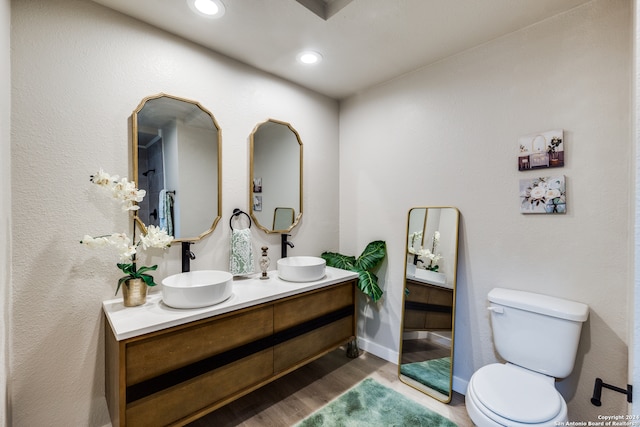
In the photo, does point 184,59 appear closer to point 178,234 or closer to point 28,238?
point 178,234

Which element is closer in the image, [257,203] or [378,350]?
[257,203]

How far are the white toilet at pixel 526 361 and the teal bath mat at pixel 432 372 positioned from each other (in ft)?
1.54

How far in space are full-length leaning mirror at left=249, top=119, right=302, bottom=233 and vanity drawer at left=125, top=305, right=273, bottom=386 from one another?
2.71 ft

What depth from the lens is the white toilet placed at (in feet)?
4.02

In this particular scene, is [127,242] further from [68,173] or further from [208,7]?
[208,7]

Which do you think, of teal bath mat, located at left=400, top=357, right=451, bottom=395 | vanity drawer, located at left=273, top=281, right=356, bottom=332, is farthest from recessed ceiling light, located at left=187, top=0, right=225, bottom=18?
teal bath mat, located at left=400, top=357, right=451, bottom=395

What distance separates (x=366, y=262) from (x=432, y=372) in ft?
3.08

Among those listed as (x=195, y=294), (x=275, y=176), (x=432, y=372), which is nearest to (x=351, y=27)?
(x=275, y=176)

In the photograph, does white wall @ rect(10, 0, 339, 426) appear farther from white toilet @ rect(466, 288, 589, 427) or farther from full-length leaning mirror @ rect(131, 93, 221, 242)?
white toilet @ rect(466, 288, 589, 427)

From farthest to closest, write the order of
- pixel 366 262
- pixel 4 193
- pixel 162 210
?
pixel 366 262 → pixel 162 210 → pixel 4 193

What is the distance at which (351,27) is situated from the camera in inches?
68.9

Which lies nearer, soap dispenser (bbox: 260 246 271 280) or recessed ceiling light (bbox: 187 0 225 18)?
recessed ceiling light (bbox: 187 0 225 18)

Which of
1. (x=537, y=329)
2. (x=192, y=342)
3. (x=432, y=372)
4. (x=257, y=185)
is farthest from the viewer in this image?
(x=257, y=185)

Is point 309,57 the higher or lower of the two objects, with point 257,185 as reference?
higher
